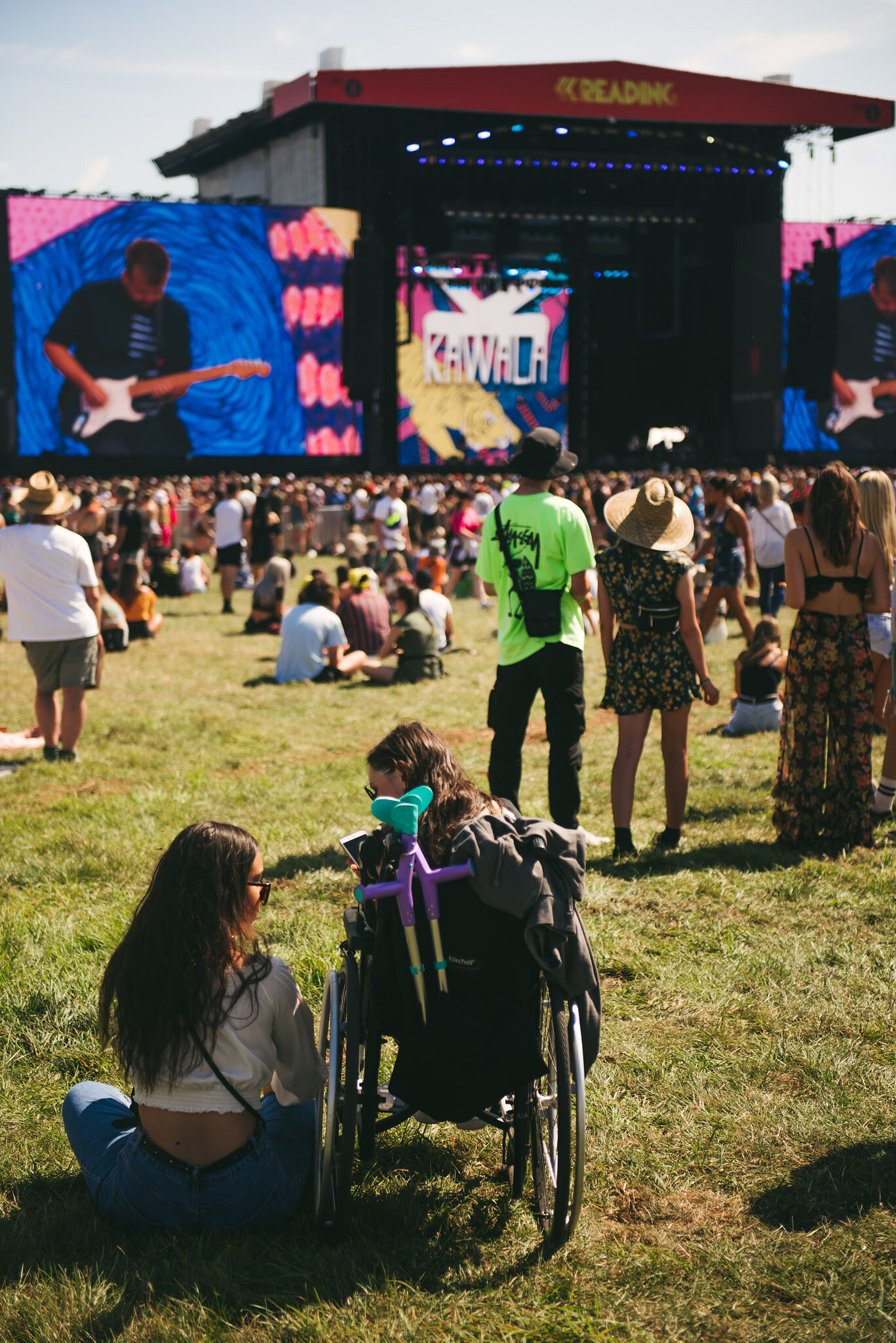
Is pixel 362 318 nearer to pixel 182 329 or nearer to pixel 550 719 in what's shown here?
pixel 182 329

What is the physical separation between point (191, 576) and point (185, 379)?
556 inches

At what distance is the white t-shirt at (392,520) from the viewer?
17.0 metres

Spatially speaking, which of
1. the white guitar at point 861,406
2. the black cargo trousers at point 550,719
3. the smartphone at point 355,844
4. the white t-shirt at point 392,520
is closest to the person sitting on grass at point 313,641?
the black cargo trousers at point 550,719

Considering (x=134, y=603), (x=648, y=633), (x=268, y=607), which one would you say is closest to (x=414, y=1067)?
(x=648, y=633)

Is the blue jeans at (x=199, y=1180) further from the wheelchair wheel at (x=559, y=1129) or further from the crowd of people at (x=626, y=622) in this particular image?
the crowd of people at (x=626, y=622)

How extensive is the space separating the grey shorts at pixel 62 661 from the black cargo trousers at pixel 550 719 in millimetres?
3077

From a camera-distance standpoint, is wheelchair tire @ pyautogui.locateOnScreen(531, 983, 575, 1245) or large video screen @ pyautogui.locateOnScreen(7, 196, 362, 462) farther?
large video screen @ pyautogui.locateOnScreen(7, 196, 362, 462)

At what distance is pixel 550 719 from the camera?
528cm

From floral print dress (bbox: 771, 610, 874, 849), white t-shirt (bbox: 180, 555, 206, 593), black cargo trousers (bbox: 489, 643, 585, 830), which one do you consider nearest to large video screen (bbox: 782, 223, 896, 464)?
white t-shirt (bbox: 180, 555, 206, 593)

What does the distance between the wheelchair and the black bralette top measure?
120 inches

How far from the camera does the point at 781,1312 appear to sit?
8.13 feet

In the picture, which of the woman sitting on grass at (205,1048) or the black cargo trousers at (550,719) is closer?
the woman sitting on grass at (205,1048)

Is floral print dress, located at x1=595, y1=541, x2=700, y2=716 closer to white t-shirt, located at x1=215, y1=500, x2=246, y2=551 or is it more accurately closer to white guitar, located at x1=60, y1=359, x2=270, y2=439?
white t-shirt, located at x1=215, y1=500, x2=246, y2=551

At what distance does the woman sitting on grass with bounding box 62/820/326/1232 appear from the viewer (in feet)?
8.37
